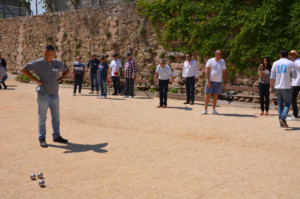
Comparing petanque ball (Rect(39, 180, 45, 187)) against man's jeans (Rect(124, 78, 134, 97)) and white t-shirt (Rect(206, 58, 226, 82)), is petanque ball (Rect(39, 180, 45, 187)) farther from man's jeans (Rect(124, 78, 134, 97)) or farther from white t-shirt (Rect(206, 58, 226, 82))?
man's jeans (Rect(124, 78, 134, 97))

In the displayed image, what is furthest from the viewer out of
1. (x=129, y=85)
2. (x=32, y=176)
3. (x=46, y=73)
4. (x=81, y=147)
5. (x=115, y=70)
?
(x=115, y=70)

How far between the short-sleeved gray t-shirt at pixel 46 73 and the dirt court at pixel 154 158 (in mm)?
943

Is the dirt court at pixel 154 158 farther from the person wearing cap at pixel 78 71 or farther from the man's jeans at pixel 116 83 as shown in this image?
the man's jeans at pixel 116 83

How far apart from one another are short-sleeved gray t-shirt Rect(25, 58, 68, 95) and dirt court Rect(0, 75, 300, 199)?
94cm

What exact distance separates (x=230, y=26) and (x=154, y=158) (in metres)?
8.17

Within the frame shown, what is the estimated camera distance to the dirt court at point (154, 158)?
3.54 meters

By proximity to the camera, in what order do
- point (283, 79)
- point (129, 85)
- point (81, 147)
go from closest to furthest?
point (81, 147) < point (283, 79) < point (129, 85)

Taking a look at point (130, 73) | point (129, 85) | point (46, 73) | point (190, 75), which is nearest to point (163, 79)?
point (190, 75)

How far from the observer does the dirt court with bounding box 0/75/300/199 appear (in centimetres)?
354

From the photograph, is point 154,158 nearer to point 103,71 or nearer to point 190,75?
point 190,75

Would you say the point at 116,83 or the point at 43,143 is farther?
the point at 116,83

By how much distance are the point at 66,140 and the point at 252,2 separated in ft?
27.6

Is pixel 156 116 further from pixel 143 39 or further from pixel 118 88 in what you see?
pixel 143 39

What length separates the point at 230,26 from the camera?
1156cm
